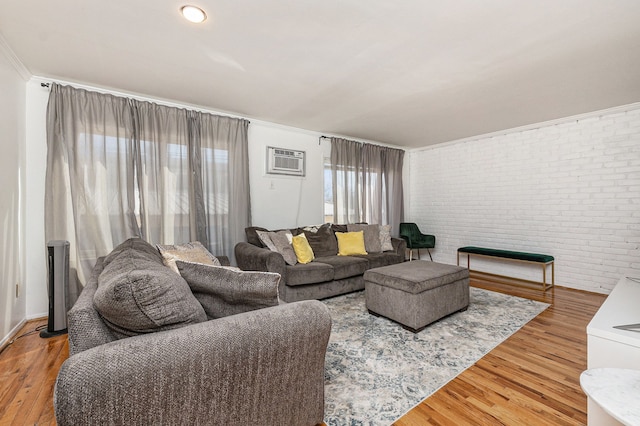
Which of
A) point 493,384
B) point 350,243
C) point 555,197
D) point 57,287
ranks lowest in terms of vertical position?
point 493,384

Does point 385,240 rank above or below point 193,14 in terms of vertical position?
Answer: below

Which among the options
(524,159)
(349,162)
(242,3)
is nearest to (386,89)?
(242,3)

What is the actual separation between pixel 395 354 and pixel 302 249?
5.55ft

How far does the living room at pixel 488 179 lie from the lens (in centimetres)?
261

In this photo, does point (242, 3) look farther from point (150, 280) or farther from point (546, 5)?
point (546, 5)

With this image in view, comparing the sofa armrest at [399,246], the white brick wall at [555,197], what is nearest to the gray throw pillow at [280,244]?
the sofa armrest at [399,246]

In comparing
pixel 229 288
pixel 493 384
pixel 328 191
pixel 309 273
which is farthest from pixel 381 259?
pixel 229 288

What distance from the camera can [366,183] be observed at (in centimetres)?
521

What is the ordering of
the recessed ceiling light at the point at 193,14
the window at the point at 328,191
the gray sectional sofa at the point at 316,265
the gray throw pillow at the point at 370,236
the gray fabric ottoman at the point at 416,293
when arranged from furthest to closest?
1. the window at the point at 328,191
2. the gray throw pillow at the point at 370,236
3. the gray sectional sofa at the point at 316,265
4. the gray fabric ottoman at the point at 416,293
5. the recessed ceiling light at the point at 193,14

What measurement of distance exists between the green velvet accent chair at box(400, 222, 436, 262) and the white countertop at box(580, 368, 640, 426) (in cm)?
403

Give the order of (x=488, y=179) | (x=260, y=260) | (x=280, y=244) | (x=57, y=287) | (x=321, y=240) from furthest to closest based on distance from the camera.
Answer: (x=488, y=179) < (x=321, y=240) < (x=280, y=244) < (x=260, y=260) < (x=57, y=287)

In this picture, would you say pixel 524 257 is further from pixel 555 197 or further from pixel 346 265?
pixel 346 265

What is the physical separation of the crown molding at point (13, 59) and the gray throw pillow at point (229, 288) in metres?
2.43

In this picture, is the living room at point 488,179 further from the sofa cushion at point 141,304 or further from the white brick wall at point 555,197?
the sofa cushion at point 141,304
